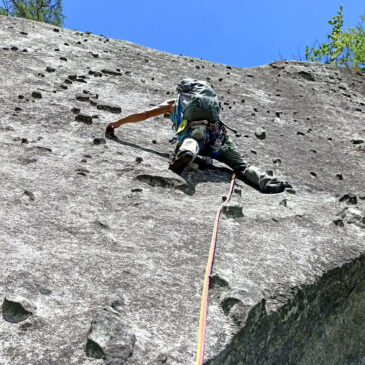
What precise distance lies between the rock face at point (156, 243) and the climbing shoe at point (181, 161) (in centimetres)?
12

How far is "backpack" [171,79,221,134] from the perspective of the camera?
6.54 meters

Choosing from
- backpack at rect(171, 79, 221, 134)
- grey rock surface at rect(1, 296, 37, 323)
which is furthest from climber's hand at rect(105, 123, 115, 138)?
grey rock surface at rect(1, 296, 37, 323)

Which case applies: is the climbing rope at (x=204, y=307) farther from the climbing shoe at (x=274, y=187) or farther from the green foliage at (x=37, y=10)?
the green foliage at (x=37, y=10)

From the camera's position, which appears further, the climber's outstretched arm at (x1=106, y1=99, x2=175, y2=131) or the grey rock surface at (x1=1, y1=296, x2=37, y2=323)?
the climber's outstretched arm at (x1=106, y1=99, x2=175, y2=131)

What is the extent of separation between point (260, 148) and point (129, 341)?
602cm

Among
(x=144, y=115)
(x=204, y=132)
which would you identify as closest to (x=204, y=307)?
(x=204, y=132)

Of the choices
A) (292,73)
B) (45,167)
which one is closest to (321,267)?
(45,167)

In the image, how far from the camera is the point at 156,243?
13.6 feet

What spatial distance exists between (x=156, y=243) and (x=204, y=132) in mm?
2690

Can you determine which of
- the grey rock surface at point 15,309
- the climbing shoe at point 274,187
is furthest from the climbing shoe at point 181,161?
the grey rock surface at point 15,309

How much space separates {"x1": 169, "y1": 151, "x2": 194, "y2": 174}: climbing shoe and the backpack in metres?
0.70

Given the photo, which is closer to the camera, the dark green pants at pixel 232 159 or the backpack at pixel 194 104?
the dark green pants at pixel 232 159

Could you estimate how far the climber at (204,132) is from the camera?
253 inches

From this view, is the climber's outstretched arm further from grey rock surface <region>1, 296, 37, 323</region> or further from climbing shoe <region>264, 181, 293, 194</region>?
grey rock surface <region>1, 296, 37, 323</region>
